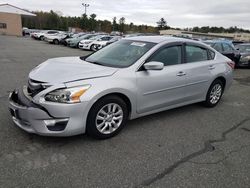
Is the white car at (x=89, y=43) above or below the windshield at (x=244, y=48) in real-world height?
below

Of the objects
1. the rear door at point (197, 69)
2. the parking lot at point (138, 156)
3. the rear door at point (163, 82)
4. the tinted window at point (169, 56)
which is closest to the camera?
the parking lot at point (138, 156)

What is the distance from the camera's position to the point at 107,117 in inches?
145

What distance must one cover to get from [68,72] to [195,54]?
9.16 ft

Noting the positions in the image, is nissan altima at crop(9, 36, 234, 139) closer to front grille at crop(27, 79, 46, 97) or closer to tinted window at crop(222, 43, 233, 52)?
front grille at crop(27, 79, 46, 97)

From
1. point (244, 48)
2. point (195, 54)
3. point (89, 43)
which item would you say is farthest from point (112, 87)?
point (89, 43)

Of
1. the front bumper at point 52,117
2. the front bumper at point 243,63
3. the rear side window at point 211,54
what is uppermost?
the rear side window at point 211,54

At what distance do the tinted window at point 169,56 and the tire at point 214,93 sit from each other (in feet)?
4.26

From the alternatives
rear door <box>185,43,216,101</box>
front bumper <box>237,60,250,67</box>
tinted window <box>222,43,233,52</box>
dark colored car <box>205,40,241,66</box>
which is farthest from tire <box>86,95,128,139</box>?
front bumper <box>237,60,250,67</box>

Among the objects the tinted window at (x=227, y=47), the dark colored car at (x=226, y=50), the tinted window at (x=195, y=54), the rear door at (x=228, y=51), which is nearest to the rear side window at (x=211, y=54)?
the tinted window at (x=195, y=54)

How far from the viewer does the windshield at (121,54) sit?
Answer: 13.5ft

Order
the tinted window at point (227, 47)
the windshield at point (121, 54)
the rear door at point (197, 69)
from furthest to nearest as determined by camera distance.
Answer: the tinted window at point (227, 47) < the rear door at point (197, 69) < the windshield at point (121, 54)

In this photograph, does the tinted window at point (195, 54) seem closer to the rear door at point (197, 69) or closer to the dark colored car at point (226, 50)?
the rear door at point (197, 69)

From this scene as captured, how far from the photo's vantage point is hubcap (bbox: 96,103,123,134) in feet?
11.9

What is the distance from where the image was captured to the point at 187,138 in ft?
12.9
